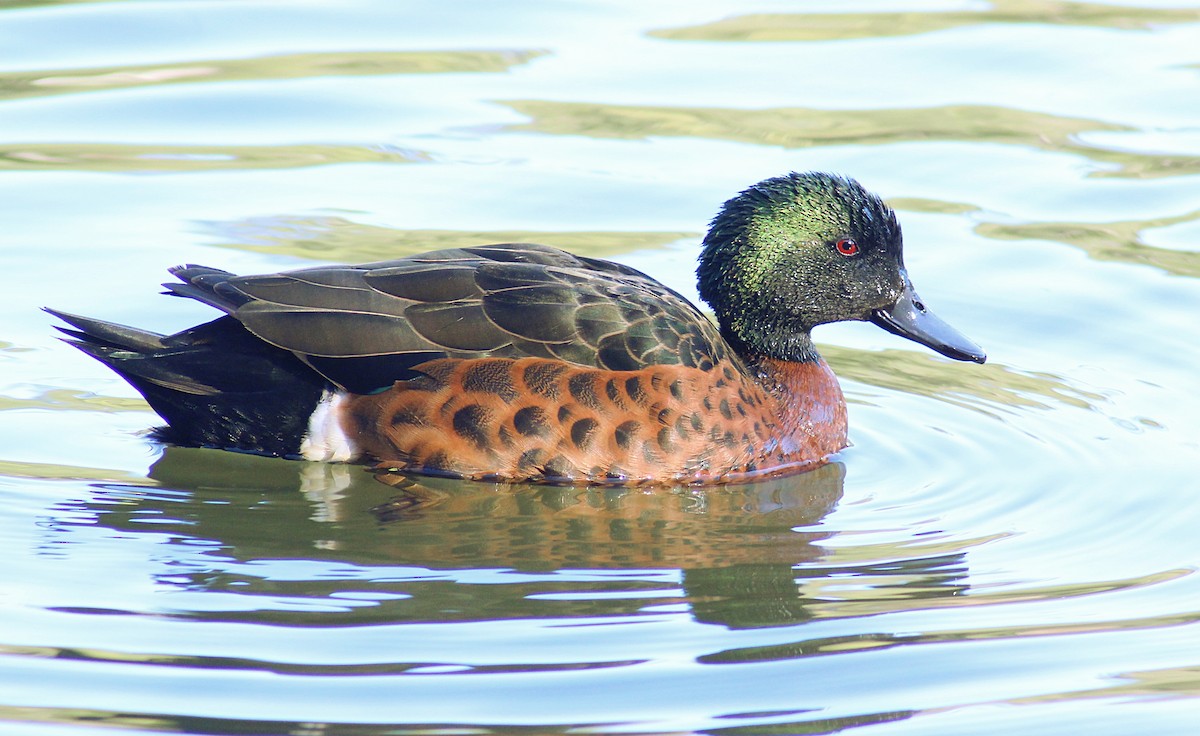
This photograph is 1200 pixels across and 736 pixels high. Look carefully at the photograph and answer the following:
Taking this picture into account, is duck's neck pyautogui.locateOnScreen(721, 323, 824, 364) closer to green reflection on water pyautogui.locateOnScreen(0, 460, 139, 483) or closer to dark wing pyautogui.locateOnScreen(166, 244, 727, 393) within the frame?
dark wing pyautogui.locateOnScreen(166, 244, 727, 393)

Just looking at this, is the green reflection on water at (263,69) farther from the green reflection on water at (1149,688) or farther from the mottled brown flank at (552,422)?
the green reflection on water at (1149,688)

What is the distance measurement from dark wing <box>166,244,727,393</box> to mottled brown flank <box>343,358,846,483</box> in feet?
0.23

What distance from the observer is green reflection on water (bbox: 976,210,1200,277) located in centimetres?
927

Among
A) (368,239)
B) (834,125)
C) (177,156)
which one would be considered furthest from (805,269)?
(177,156)

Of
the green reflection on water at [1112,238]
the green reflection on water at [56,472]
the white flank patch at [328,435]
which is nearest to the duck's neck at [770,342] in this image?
the white flank patch at [328,435]

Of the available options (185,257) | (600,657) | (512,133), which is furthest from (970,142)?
(600,657)

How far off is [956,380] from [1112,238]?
194 cm

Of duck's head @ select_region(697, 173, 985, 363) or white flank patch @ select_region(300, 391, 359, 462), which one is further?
duck's head @ select_region(697, 173, 985, 363)

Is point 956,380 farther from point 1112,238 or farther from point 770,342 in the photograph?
point 1112,238

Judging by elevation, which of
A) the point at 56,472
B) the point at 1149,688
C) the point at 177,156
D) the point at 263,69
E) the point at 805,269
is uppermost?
the point at 263,69

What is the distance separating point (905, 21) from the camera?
1284cm

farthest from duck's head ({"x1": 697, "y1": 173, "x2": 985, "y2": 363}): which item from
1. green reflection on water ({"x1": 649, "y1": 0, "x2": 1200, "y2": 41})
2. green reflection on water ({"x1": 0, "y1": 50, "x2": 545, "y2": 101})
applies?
green reflection on water ({"x1": 649, "y1": 0, "x2": 1200, "y2": 41})

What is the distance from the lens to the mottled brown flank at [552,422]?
6723mm

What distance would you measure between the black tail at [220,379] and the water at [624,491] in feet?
0.59
